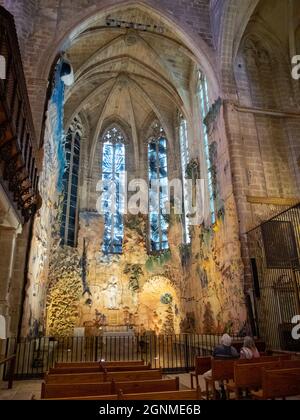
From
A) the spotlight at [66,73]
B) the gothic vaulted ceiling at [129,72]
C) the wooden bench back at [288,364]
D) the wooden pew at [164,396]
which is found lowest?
the wooden bench back at [288,364]

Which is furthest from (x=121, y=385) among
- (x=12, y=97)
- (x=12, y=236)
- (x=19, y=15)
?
(x=19, y=15)

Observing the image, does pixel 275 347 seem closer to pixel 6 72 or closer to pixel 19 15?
pixel 6 72

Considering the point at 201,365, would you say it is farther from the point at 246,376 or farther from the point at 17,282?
the point at 17,282

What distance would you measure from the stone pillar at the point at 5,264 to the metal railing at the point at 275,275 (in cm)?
668

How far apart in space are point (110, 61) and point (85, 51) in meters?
1.53

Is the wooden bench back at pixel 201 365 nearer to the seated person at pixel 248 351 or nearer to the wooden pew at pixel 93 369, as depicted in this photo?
the seated person at pixel 248 351

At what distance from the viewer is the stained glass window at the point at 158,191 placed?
1906 cm

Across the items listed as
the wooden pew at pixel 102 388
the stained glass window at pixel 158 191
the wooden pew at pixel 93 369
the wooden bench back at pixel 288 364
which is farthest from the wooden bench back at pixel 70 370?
the stained glass window at pixel 158 191

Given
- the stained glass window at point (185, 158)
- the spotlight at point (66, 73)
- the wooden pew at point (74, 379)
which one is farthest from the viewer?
the stained glass window at point (185, 158)

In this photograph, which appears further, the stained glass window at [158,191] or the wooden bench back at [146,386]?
the stained glass window at [158,191]

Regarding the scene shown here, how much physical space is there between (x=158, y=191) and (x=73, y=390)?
690 inches

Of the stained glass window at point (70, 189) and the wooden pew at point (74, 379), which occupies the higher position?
the stained glass window at point (70, 189)

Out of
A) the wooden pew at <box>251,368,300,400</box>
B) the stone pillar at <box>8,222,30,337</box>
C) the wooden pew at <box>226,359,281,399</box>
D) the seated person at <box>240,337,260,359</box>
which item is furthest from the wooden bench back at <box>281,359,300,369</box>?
the stone pillar at <box>8,222,30,337</box>

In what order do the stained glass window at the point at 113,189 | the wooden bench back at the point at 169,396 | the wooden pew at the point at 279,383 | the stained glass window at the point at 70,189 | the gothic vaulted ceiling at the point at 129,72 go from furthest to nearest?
1. the stained glass window at the point at 113,189
2. the stained glass window at the point at 70,189
3. the gothic vaulted ceiling at the point at 129,72
4. the wooden pew at the point at 279,383
5. the wooden bench back at the point at 169,396
